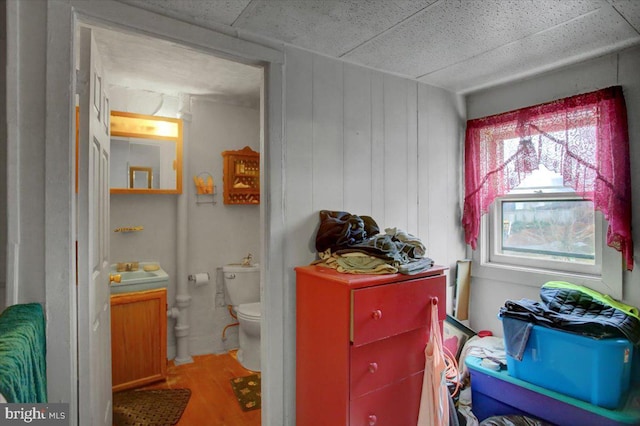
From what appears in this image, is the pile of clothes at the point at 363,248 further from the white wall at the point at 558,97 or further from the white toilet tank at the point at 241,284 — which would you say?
the white toilet tank at the point at 241,284

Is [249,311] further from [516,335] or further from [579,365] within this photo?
[579,365]

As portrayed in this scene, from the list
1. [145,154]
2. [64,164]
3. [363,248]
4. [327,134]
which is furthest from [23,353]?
[145,154]

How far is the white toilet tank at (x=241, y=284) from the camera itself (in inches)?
118

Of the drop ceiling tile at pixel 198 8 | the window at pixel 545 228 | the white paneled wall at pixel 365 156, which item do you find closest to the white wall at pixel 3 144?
the drop ceiling tile at pixel 198 8

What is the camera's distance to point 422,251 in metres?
1.85

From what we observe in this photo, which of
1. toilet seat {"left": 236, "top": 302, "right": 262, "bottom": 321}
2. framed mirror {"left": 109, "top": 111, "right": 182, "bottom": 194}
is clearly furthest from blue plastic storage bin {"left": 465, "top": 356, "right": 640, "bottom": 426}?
framed mirror {"left": 109, "top": 111, "right": 182, "bottom": 194}

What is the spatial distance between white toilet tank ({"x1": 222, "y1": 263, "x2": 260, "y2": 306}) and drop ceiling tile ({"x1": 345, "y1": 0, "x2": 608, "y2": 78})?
6.31 feet

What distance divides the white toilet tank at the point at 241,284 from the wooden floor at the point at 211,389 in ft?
1.67

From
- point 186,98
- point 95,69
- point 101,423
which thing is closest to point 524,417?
point 101,423

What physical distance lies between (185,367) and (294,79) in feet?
7.76

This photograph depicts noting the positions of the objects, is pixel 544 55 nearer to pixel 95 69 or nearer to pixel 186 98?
pixel 95 69

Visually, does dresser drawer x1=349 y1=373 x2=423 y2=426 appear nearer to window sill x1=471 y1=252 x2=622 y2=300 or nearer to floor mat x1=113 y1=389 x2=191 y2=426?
window sill x1=471 y1=252 x2=622 y2=300

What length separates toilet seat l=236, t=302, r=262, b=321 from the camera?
2.69 metres

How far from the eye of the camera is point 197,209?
3041mm
